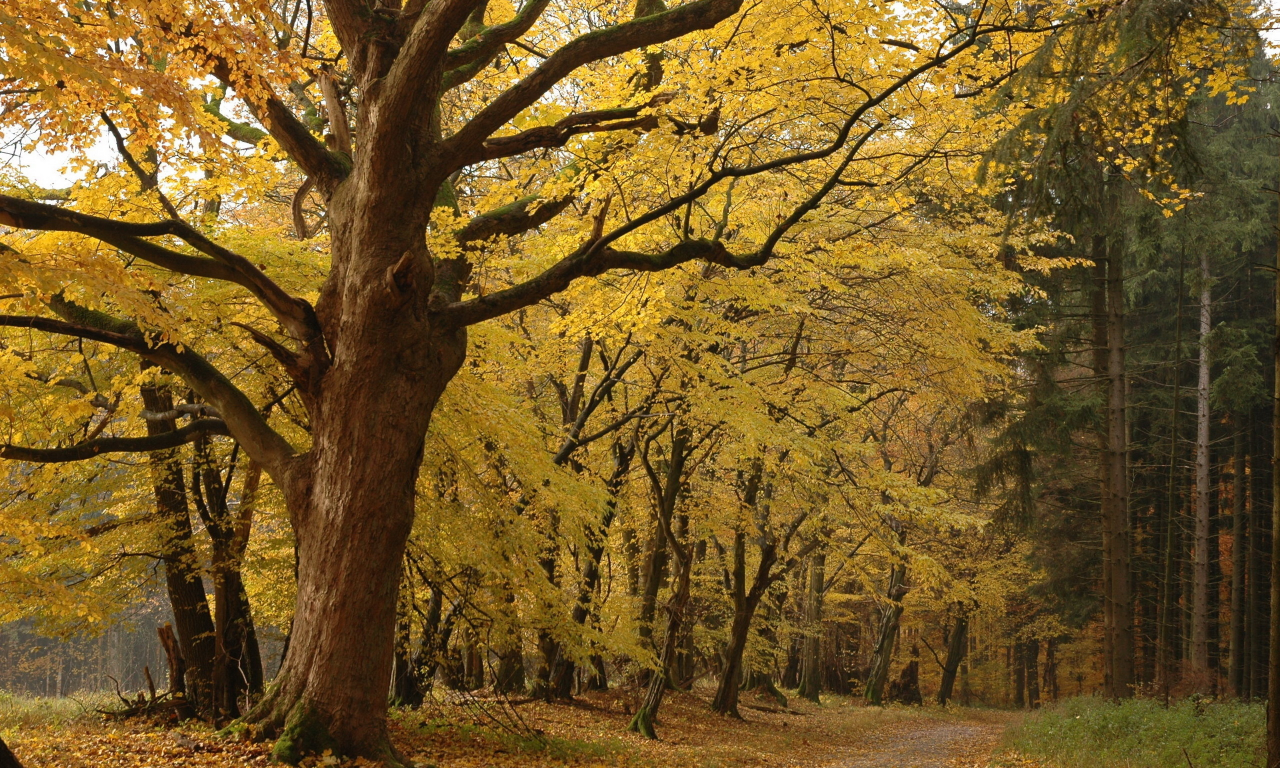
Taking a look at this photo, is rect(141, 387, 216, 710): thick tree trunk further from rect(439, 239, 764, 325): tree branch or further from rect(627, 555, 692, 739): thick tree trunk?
rect(627, 555, 692, 739): thick tree trunk

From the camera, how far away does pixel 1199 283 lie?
56.2ft

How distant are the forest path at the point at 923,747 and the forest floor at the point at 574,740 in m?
0.02

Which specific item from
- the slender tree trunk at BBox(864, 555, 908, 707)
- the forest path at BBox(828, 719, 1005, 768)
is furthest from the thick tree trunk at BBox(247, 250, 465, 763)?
the slender tree trunk at BBox(864, 555, 908, 707)

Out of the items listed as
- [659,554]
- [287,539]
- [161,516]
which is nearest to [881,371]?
[659,554]

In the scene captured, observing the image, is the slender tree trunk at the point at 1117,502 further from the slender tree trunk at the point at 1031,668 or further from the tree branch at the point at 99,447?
the slender tree trunk at the point at 1031,668

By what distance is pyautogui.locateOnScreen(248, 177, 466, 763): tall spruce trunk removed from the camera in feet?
17.6

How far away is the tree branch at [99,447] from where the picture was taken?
5.75 metres

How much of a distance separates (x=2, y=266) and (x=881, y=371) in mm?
10692

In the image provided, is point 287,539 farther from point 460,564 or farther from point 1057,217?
point 1057,217

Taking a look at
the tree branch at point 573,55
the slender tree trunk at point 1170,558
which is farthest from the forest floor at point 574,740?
the tree branch at point 573,55

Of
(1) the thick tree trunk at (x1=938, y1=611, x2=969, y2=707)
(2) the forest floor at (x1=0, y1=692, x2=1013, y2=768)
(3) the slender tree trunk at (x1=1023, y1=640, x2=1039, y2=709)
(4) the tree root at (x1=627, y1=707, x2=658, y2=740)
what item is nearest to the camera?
(2) the forest floor at (x1=0, y1=692, x2=1013, y2=768)

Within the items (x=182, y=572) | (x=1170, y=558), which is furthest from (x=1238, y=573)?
(x=182, y=572)

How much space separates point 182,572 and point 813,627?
16.9 metres

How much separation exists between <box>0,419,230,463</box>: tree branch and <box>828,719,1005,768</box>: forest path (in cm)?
890
